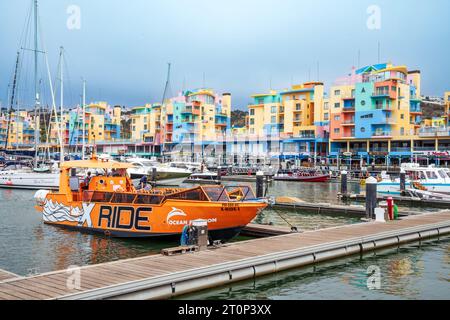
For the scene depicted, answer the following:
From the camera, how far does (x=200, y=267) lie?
42.3 feet

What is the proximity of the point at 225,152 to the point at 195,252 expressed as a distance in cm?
9019

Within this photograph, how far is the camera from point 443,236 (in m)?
21.3

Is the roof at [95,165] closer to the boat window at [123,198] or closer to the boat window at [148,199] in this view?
the boat window at [123,198]

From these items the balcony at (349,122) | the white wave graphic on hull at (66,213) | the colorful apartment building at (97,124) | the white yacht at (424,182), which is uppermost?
the colorful apartment building at (97,124)

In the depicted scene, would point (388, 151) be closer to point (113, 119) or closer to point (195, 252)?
point (195, 252)

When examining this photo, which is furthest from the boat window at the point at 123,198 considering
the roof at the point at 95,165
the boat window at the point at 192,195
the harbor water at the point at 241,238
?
the roof at the point at 95,165

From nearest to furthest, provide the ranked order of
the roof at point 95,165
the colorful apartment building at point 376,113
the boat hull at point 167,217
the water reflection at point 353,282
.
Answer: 1. the water reflection at point 353,282
2. the boat hull at point 167,217
3. the roof at point 95,165
4. the colorful apartment building at point 376,113

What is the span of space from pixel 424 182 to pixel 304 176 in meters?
29.6

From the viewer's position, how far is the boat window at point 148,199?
18.8 meters

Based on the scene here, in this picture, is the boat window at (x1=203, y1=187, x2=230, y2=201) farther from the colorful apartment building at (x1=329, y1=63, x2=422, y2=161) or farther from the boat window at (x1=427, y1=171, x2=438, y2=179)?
the colorful apartment building at (x1=329, y1=63, x2=422, y2=161)

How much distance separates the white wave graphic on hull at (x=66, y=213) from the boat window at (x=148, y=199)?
3171 millimetres

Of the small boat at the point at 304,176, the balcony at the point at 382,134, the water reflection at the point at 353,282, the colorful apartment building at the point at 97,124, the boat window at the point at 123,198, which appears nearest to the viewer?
the water reflection at the point at 353,282

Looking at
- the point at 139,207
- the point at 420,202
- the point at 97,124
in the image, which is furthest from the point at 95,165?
the point at 97,124
